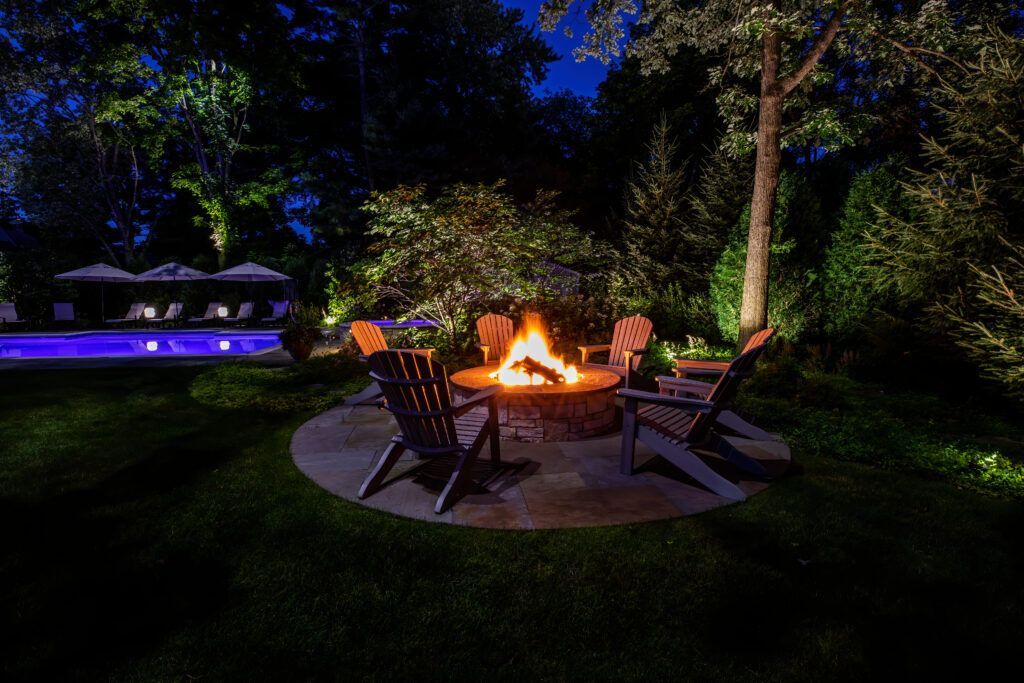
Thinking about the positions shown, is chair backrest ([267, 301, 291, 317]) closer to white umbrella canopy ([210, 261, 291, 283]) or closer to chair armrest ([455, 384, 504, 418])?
white umbrella canopy ([210, 261, 291, 283])

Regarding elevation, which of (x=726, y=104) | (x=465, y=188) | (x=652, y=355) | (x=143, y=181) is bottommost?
(x=652, y=355)

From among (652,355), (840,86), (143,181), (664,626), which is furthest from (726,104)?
(143,181)

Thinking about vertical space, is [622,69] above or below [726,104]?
above

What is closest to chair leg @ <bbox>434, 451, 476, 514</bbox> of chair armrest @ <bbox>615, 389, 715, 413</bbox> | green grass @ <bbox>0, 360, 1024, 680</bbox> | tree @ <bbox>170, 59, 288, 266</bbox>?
green grass @ <bbox>0, 360, 1024, 680</bbox>

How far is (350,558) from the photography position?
273 cm

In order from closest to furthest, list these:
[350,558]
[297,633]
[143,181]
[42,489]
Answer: [297,633] < [350,558] < [42,489] < [143,181]

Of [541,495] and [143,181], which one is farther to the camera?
[143,181]

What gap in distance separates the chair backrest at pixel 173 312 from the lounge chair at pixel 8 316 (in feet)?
13.3

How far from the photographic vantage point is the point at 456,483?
3334 millimetres

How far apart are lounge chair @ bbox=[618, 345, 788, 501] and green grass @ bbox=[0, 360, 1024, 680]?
0.94 ft

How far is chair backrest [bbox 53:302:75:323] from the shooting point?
18.0 meters

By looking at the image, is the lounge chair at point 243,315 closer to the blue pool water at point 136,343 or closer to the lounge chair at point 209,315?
the lounge chair at point 209,315

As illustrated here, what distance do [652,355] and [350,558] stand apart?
282 inches

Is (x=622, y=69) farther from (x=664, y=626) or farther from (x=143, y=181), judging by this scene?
(x=143, y=181)
